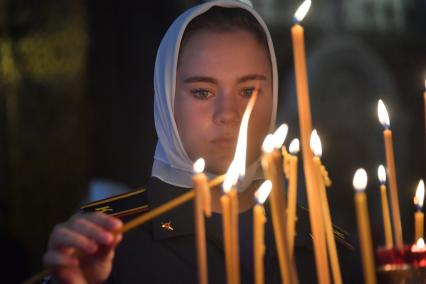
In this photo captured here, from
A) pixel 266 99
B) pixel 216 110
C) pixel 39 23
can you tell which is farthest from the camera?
pixel 39 23

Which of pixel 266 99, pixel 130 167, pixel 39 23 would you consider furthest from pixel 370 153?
pixel 266 99

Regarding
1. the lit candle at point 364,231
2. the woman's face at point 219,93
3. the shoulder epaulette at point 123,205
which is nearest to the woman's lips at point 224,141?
the woman's face at point 219,93

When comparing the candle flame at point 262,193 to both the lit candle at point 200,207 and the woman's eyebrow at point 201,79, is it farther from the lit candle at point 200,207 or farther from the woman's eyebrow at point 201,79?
the woman's eyebrow at point 201,79

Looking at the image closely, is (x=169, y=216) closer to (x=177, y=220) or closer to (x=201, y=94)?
(x=177, y=220)

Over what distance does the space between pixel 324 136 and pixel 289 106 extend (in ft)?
0.77

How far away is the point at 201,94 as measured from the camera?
186 centimetres

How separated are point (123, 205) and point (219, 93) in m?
0.36

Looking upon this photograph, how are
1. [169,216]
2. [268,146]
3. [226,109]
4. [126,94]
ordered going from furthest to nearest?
1. [126,94]
2. [169,216]
3. [226,109]
4. [268,146]

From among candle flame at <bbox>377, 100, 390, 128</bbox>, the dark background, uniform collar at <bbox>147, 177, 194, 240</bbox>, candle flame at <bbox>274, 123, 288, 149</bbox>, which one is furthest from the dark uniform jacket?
the dark background

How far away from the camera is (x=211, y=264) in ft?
6.02

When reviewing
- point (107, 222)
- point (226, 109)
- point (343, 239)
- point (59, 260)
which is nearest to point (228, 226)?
point (107, 222)

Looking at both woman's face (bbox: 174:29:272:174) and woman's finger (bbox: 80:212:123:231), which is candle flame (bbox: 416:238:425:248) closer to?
woman's finger (bbox: 80:212:123:231)

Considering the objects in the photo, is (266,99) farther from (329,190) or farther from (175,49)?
(329,190)

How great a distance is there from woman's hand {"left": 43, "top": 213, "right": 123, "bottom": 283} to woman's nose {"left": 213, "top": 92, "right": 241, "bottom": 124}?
512mm
